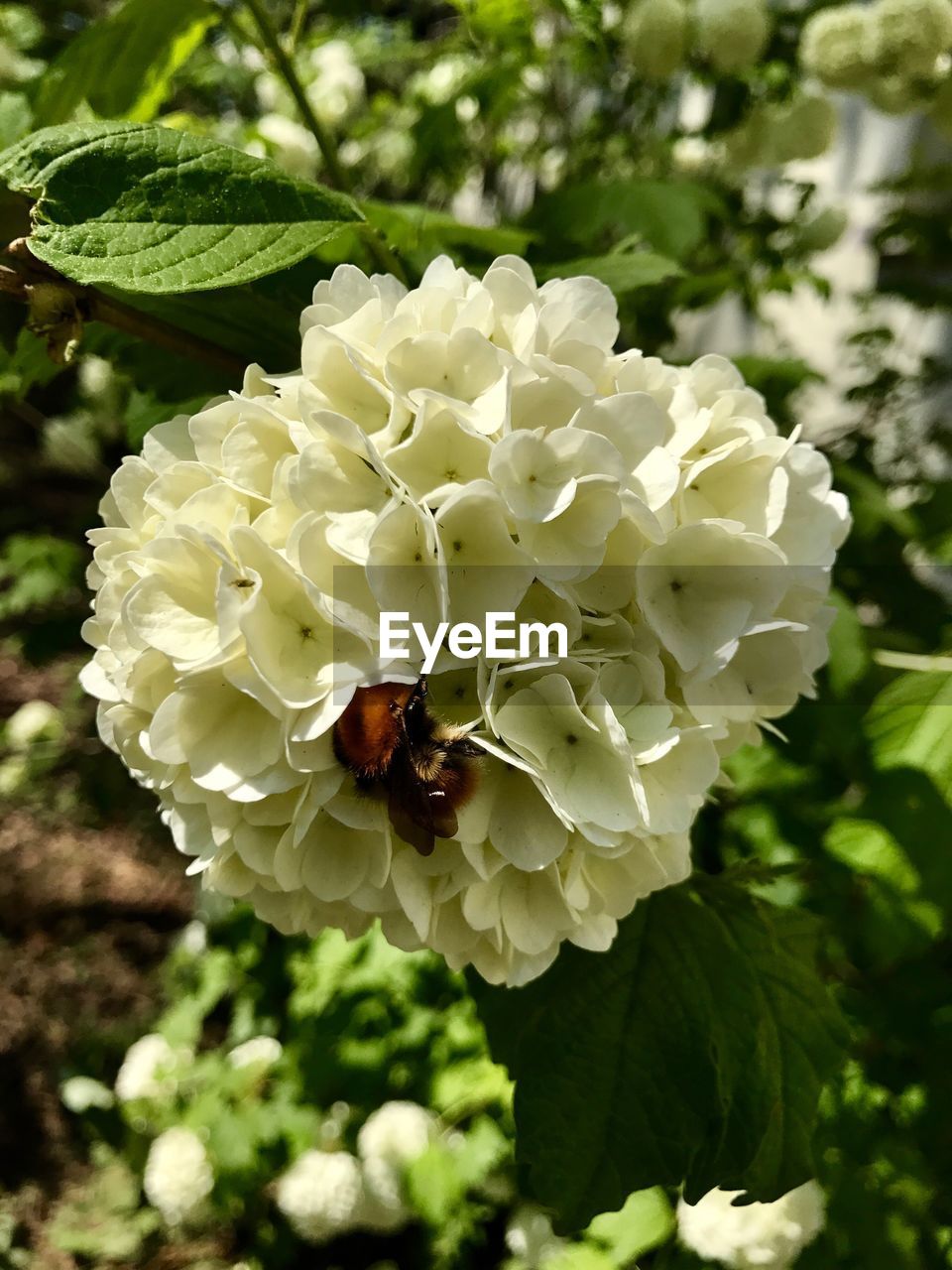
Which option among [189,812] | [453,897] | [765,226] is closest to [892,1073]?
[453,897]

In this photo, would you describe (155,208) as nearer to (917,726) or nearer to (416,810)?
(416,810)

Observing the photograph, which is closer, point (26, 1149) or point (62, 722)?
point (26, 1149)

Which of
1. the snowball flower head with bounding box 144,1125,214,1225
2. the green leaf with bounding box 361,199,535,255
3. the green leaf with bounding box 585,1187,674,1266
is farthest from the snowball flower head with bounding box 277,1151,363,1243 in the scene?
the green leaf with bounding box 361,199,535,255

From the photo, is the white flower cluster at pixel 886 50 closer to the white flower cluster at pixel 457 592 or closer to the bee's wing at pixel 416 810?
the white flower cluster at pixel 457 592

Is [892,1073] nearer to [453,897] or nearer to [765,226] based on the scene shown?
[453,897]

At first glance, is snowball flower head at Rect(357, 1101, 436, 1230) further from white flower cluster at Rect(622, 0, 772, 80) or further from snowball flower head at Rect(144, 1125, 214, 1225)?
white flower cluster at Rect(622, 0, 772, 80)

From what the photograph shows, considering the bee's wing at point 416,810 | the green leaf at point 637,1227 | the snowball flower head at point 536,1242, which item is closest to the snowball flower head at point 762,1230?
the green leaf at point 637,1227

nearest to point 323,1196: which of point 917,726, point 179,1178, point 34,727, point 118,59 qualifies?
point 179,1178
